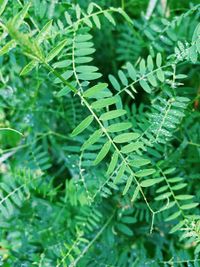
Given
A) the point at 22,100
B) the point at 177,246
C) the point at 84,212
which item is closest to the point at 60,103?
the point at 22,100

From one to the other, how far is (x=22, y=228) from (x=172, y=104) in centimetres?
37

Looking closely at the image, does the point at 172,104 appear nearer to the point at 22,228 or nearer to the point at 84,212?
the point at 84,212

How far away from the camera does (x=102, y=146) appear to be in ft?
2.48

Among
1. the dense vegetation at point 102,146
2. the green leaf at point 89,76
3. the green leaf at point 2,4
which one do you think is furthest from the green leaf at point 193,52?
the green leaf at point 2,4

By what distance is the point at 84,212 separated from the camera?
2.91 feet

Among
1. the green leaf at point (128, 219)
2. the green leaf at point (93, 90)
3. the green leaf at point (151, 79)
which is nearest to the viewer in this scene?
the green leaf at point (93, 90)

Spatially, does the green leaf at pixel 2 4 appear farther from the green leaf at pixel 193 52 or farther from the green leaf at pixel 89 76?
the green leaf at pixel 193 52

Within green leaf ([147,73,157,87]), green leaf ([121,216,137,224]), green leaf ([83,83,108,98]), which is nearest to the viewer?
green leaf ([83,83,108,98])

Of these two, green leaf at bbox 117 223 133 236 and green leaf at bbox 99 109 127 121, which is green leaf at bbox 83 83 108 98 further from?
green leaf at bbox 117 223 133 236

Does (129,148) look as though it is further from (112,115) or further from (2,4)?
(2,4)

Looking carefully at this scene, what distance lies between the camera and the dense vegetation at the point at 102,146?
73cm

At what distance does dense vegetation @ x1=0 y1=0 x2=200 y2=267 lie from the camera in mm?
729

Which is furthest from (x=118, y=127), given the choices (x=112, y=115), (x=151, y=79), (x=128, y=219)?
(x=128, y=219)

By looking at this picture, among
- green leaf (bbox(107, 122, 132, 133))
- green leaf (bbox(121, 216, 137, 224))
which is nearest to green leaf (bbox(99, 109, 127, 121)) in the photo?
green leaf (bbox(107, 122, 132, 133))
